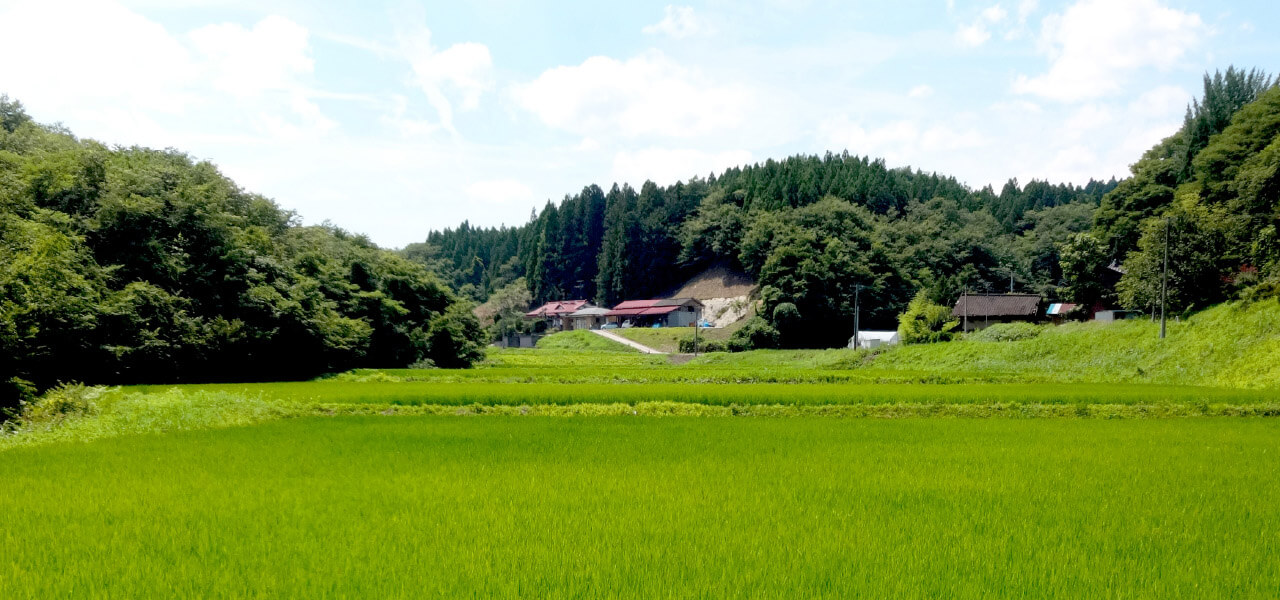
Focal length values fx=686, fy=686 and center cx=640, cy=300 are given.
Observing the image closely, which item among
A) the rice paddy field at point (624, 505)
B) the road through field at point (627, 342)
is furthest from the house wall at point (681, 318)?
the rice paddy field at point (624, 505)

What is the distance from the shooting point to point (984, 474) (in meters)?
9.18

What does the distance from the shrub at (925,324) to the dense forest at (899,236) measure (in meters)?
8.30

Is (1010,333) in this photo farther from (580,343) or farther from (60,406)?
(60,406)

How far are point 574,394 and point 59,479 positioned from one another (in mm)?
13471

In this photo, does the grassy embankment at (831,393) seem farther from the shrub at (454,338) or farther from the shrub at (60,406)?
the shrub at (454,338)

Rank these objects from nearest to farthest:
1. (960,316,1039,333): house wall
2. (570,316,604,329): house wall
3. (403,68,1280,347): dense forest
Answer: (403,68,1280,347): dense forest
(960,316,1039,333): house wall
(570,316,604,329): house wall

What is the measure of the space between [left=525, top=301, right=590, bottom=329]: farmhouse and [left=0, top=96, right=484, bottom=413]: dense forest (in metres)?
53.7

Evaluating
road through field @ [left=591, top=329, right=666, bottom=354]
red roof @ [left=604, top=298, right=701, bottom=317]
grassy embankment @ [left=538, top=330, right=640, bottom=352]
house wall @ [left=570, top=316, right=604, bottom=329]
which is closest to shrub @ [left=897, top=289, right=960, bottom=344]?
road through field @ [left=591, top=329, right=666, bottom=354]

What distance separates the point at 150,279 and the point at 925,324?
46399mm

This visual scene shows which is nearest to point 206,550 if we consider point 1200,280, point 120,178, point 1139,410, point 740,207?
point 1139,410

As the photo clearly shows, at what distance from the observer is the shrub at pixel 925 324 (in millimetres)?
48438

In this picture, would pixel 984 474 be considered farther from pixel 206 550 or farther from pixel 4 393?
pixel 4 393

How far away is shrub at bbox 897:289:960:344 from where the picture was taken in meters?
48.4

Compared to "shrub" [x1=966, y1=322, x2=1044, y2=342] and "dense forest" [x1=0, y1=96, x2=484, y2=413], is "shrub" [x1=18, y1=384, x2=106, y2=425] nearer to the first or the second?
"dense forest" [x1=0, y1=96, x2=484, y2=413]
